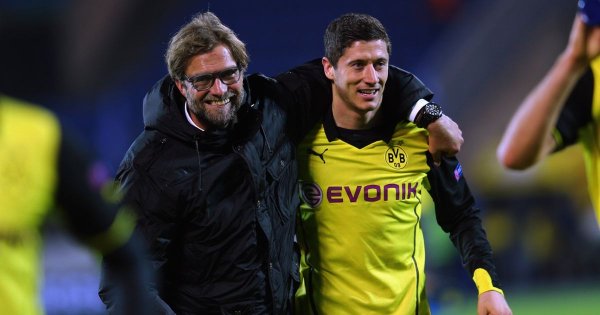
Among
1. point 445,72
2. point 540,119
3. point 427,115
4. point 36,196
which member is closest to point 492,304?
point 427,115

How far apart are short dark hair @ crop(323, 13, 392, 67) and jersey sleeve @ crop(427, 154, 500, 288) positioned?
20.0 inches

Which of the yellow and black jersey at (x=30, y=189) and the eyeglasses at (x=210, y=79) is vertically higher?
the eyeglasses at (x=210, y=79)

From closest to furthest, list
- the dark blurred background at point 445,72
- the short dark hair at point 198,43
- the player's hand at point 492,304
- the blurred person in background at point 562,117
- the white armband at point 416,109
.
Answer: the blurred person in background at point 562,117, the short dark hair at point 198,43, the player's hand at point 492,304, the white armband at point 416,109, the dark blurred background at point 445,72

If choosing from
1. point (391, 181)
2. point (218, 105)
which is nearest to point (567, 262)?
point (391, 181)

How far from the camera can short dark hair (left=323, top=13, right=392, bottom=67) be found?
3627 mm

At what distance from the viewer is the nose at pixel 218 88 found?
3320mm

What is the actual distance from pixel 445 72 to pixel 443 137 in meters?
7.58

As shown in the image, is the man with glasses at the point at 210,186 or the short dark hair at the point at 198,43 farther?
the short dark hair at the point at 198,43

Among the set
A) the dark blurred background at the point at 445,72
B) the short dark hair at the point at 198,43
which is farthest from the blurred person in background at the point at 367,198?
the dark blurred background at the point at 445,72

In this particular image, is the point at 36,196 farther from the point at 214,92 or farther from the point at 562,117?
the point at 214,92

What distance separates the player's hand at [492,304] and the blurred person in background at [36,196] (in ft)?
6.06

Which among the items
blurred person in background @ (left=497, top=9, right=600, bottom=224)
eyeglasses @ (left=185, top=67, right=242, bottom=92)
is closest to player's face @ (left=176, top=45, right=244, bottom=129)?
eyeglasses @ (left=185, top=67, right=242, bottom=92)

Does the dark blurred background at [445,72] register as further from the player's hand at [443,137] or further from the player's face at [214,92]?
the player's face at [214,92]

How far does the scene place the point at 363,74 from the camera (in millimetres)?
3557
